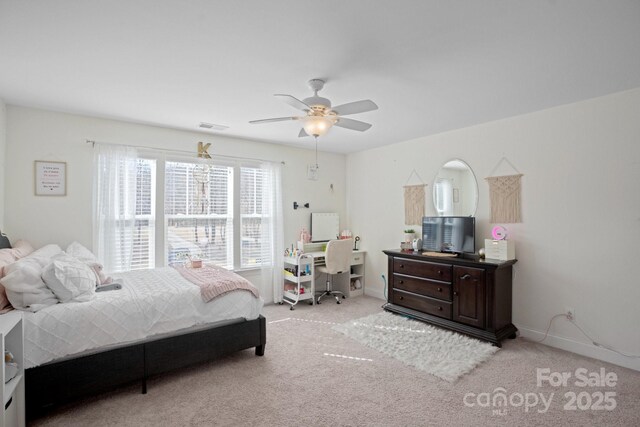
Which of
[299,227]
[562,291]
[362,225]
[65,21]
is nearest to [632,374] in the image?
Answer: [562,291]

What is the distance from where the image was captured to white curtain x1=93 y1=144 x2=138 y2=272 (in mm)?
3561

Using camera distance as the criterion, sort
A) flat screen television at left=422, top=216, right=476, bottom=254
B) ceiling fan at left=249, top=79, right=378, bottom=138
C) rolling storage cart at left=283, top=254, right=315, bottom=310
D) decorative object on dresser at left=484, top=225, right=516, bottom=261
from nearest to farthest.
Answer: ceiling fan at left=249, top=79, right=378, bottom=138 < decorative object on dresser at left=484, top=225, right=516, bottom=261 < flat screen television at left=422, top=216, right=476, bottom=254 < rolling storage cart at left=283, top=254, right=315, bottom=310

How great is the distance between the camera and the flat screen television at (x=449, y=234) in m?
3.81

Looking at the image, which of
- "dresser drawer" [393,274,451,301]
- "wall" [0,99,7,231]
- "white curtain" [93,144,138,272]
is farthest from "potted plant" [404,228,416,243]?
"wall" [0,99,7,231]

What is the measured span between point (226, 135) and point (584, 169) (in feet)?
13.9

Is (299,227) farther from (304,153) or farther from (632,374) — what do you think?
(632,374)

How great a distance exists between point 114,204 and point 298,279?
8.31 feet

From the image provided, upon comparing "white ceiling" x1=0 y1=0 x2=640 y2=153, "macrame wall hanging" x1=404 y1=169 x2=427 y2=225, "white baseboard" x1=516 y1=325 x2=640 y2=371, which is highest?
"white ceiling" x1=0 y1=0 x2=640 y2=153

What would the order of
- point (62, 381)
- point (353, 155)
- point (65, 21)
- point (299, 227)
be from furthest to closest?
1. point (353, 155)
2. point (299, 227)
3. point (62, 381)
4. point (65, 21)

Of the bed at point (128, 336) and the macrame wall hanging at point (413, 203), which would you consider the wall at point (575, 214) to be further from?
the bed at point (128, 336)

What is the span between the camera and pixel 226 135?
175 inches

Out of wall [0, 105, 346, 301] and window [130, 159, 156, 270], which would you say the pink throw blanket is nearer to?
window [130, 159, 156, 270]

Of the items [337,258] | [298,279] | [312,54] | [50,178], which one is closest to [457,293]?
[337,258]

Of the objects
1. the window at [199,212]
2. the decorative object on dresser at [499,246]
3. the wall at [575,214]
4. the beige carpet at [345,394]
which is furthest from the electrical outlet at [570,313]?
the window at [199,212]
